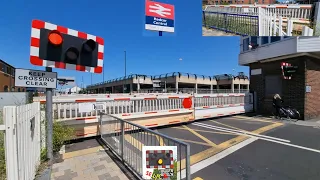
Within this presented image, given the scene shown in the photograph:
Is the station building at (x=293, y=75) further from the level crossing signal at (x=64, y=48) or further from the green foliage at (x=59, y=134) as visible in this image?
the green foliage at (x=59, y=134)

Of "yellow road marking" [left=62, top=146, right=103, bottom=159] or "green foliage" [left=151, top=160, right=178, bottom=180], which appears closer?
"green foliage" [left=151, top=160, right=178, bottom=180]

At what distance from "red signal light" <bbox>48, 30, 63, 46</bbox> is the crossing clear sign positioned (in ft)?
13.4

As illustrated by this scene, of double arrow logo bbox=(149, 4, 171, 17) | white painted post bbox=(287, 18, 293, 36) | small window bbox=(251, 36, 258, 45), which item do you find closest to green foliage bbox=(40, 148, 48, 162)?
double arrow logo bbox=(149, 4, 171, 17)

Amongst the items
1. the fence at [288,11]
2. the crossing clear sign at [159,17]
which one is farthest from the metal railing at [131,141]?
the fence at [288,11]

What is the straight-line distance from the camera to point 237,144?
18.1 feet

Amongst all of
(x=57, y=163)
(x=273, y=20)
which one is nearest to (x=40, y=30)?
(x=57, y=163)

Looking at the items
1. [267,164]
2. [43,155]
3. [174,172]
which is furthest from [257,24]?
[43,155]

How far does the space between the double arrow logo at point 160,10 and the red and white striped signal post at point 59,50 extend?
12.2 ft

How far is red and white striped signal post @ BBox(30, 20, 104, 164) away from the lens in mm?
3592

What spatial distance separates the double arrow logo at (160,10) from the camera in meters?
7.35

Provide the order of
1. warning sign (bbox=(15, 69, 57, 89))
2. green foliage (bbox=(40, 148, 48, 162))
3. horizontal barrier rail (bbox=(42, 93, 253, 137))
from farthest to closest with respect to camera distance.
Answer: horizontal barrier rail (bbox=(42, 93, 253, 137))
green foliage (bbox=(40, 148, 48, 162))
warning sign (bbox=(15, 69, 57, 89))

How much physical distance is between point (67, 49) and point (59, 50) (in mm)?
160

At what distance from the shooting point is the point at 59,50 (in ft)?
12.6

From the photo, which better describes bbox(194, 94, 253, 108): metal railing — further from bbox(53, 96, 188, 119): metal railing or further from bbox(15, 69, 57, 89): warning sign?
bbox(15, 69, 57, 89): warning sign
